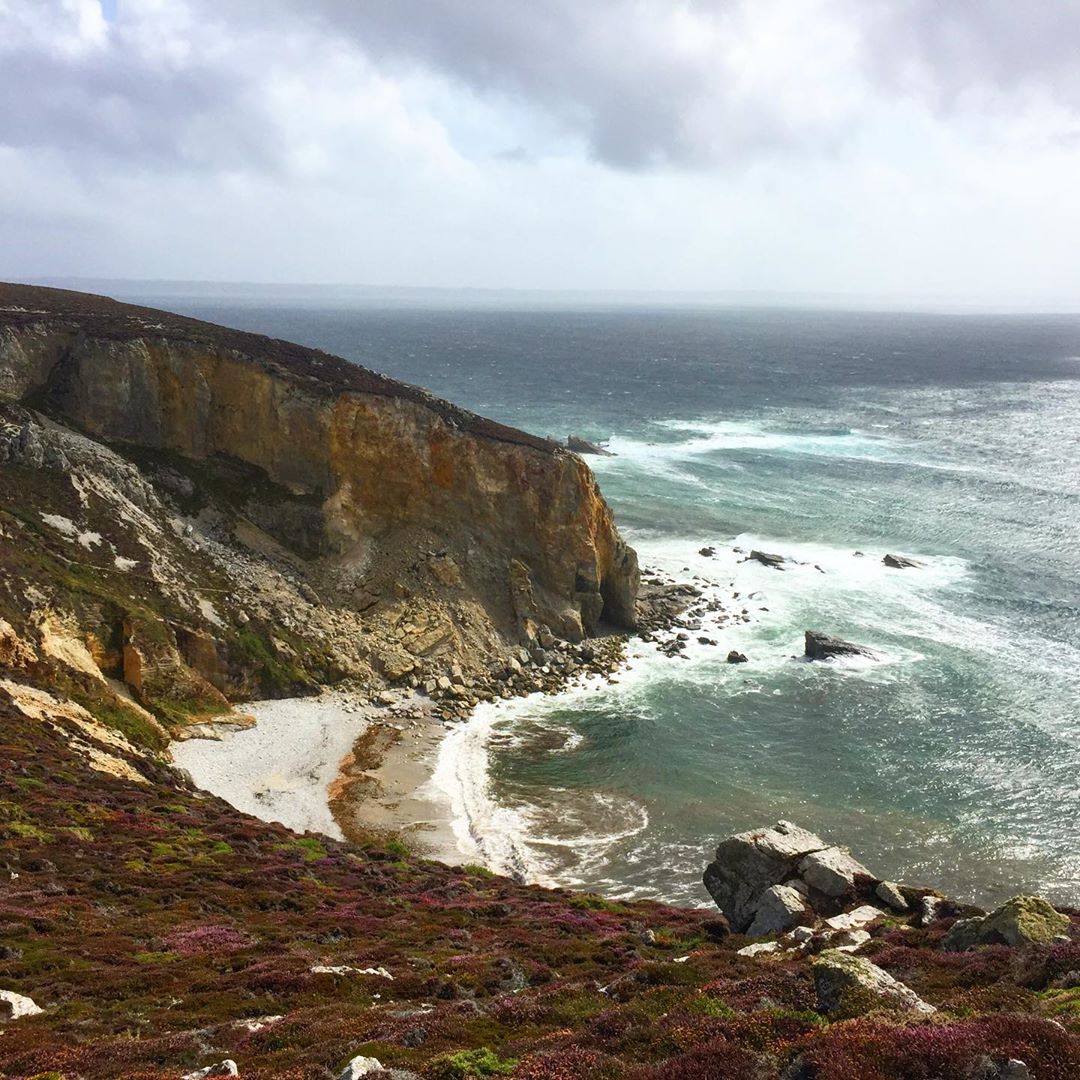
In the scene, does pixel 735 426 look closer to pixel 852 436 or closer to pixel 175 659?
pixel 852 436

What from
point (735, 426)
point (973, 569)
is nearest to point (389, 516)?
point (973, 569)

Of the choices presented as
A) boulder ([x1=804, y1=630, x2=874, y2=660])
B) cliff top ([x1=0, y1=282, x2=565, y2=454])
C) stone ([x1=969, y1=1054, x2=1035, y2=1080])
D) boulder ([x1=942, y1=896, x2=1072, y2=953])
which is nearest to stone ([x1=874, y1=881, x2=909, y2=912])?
boulder ([x1=942, y1=896, x2=1072, y2=953])

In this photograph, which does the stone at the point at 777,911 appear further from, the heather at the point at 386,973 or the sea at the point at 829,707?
the sea at the point at 829,707

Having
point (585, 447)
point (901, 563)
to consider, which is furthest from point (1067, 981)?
point (585, 447)

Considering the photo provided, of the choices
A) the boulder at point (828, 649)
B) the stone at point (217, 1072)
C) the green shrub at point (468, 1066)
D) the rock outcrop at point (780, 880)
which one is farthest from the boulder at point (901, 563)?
the stone at point (217, 1072)

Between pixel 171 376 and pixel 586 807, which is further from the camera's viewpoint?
pixel 171 376

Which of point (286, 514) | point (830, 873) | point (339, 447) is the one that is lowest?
point (830, 873)

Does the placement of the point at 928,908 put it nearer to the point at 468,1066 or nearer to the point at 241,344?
the point at 468,1066
